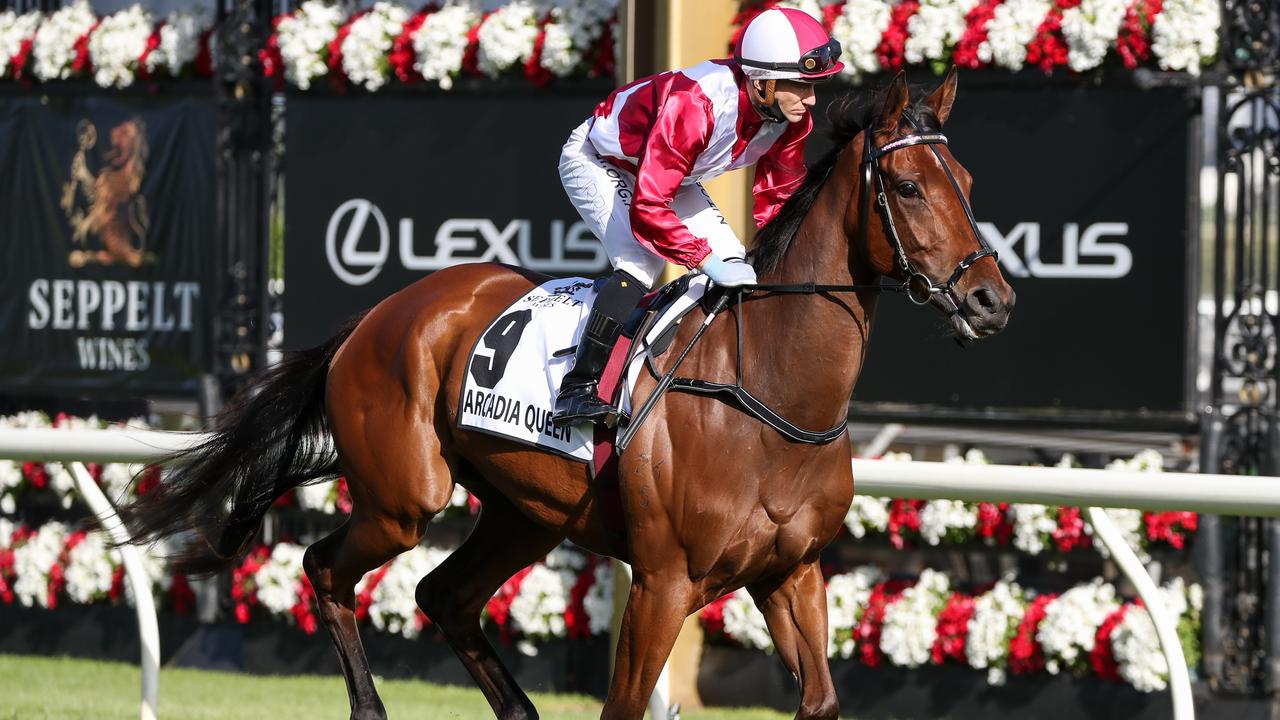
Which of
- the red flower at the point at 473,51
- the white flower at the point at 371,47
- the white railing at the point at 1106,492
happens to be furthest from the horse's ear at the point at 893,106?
the white flower at the point at 371,47

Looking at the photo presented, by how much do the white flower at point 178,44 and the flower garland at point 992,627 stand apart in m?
3.12

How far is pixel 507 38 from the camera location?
6.45m

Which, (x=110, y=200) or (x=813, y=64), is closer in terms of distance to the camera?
(x=813, y=64)

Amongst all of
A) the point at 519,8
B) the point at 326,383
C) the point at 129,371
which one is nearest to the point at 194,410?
the point at 129,371

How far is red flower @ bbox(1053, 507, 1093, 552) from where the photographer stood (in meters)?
5.77

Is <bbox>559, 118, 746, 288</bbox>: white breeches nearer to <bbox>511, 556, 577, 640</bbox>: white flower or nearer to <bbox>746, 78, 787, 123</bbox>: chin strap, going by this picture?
<bbox>746, 78, 787, 123</bbox>: chin strap

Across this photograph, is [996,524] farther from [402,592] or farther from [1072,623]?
[402,592]

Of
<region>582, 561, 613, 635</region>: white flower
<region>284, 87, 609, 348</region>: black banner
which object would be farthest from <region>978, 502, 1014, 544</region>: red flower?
<region>284, 87, 609, 348</region>: black banner

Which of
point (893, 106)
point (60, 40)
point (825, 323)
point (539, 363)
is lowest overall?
point (539, 363)

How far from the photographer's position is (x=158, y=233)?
7.09m

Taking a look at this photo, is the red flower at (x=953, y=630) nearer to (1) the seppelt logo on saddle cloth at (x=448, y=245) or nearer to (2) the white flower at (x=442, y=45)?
(1) the seppelt logo on saddle cloth at (x=448, y=245)

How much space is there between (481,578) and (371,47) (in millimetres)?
2917

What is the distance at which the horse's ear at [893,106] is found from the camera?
11.5 feet

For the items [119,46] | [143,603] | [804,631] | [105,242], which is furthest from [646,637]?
[119,46]
